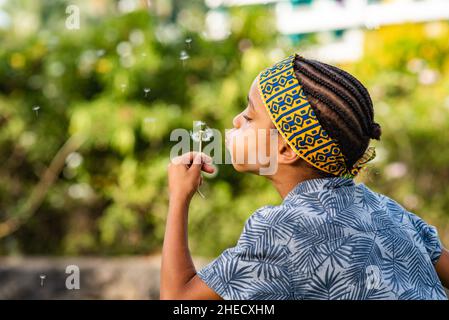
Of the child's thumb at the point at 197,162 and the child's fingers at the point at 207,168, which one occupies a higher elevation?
the child's thumb at the point at 197,162

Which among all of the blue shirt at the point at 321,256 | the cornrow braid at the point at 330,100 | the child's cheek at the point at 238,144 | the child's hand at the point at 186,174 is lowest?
the blue shirt at the point at 321,256

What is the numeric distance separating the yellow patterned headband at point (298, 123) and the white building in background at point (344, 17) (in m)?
2.74

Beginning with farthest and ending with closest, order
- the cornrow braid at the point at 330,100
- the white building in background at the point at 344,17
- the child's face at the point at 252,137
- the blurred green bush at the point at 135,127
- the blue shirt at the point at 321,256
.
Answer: the white building in background at the point at 344,17
the blurred green bush at the point at 135,127
the child's face at the point at 252,137
the cornrow braid at the point at 330,100
the blue shirt at the point at 321,256

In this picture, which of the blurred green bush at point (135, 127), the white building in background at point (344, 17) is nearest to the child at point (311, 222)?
the white building in background at point (344, 17)

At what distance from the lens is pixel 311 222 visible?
1675 millimetres

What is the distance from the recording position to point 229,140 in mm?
1932

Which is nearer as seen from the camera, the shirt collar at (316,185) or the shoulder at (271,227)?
the shoulder at (271,227)

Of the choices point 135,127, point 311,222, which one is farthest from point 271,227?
point 135,127

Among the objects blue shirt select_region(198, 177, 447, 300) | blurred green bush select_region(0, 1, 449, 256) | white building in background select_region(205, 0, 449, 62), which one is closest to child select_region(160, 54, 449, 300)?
blue shirt select_region(198, 177, 447, 300)

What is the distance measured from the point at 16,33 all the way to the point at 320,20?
13762 millimetres

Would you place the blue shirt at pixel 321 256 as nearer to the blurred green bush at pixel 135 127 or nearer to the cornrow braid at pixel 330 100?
the cornrow braid at pixel 330 100

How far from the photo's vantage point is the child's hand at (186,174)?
5.99 feet

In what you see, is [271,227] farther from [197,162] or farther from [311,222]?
[197,162]

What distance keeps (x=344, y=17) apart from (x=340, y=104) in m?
15.3
